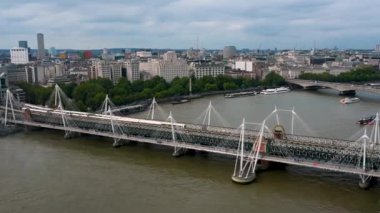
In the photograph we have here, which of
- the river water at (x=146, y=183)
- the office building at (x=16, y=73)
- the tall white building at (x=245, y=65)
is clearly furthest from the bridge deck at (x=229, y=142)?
the tall white building at (x=245, y=65)

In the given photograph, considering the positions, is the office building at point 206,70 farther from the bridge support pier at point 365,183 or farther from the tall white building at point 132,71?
the bridge support pier at point 365,183

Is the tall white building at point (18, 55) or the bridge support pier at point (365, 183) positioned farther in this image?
the tall white building at point (18, 55)

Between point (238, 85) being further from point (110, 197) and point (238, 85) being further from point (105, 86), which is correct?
point (110, 197)

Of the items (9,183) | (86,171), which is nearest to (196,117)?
Answer: (86,171)

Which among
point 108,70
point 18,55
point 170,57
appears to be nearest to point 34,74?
point 108,70

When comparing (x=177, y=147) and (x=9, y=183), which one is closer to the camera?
(x=9, y=183)
